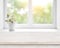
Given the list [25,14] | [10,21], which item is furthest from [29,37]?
[25,14]

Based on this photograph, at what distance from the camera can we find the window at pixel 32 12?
2.46 meters

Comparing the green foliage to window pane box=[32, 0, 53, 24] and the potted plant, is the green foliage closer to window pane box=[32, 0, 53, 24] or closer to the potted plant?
window pane box=[32, 0, 53, 24]

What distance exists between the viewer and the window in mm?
2463

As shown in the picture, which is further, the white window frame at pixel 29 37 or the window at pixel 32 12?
the window at pixel 32 12

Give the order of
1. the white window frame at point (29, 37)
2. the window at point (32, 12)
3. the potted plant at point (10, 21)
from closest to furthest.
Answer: the white window frame at point (29, 37), the potted plant at point (10, 21), the window at point (32, 12)

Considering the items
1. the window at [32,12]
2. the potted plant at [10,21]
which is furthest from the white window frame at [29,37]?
the window at [32,12]

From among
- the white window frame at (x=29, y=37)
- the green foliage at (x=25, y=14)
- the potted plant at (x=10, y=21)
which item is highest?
the green foliage at (x=25, y=14)

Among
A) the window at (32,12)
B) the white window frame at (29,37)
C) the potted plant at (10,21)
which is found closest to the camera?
the white window frame at (29,37)

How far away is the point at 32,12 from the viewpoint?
246 cm

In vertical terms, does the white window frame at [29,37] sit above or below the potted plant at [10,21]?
below

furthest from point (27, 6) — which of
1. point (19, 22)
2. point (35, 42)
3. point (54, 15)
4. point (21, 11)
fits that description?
point (35, 42)

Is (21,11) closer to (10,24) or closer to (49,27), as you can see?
(10,24)

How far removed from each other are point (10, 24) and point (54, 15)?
740mm

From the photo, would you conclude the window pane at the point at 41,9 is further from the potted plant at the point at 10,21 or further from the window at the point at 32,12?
the potted plant at the point at 10,21
